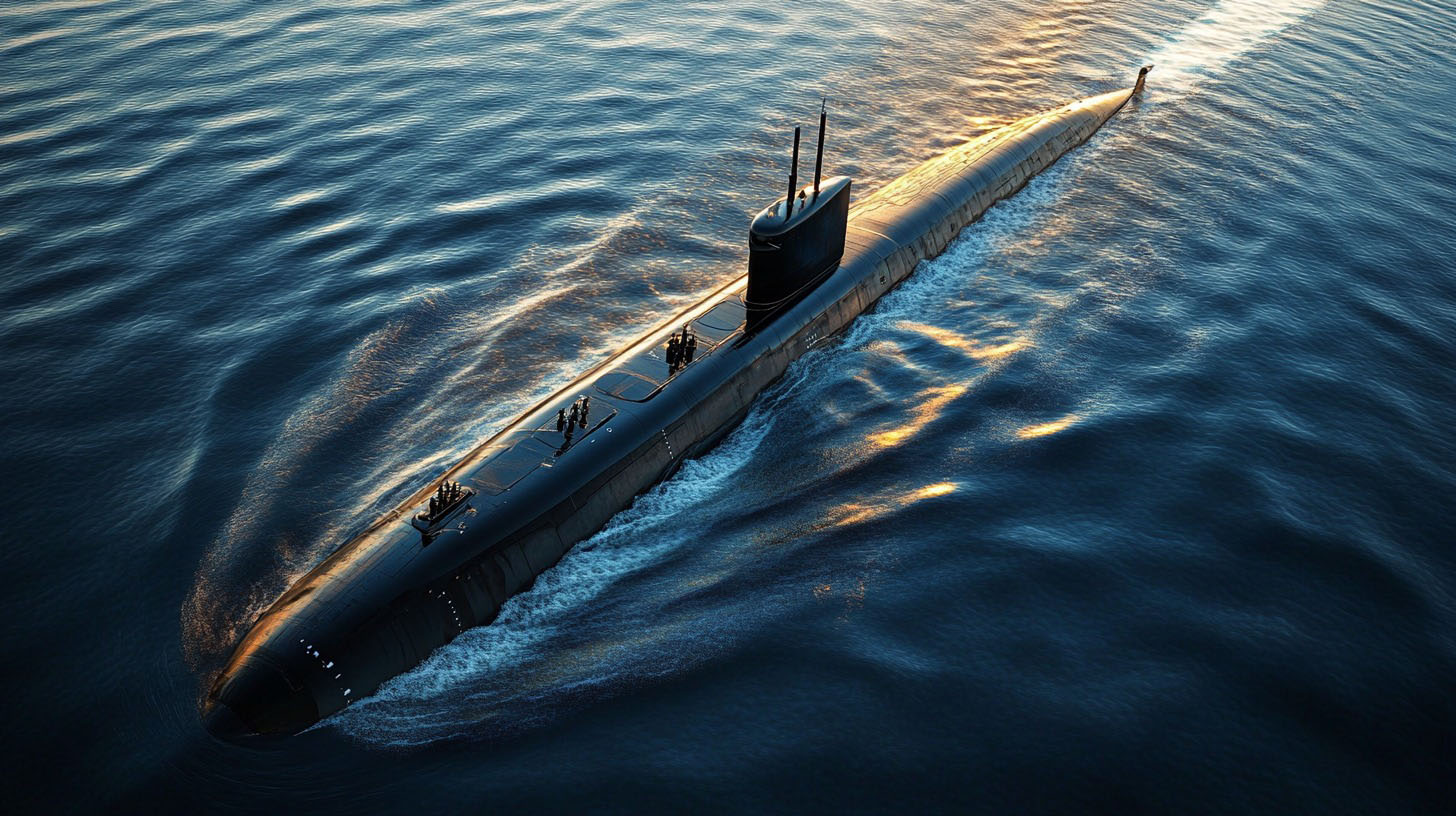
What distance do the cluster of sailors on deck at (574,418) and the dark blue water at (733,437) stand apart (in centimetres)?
222

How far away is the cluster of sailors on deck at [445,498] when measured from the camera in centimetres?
1800

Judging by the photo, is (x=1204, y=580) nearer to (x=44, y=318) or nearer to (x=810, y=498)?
(x=810, y=498)

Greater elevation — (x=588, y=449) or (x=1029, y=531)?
(x=588, y=449)

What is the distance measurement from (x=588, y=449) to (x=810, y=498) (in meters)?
4.77

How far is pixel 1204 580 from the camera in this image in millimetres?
19484

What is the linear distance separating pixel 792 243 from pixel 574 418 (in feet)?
22.8

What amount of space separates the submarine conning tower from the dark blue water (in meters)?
2.21

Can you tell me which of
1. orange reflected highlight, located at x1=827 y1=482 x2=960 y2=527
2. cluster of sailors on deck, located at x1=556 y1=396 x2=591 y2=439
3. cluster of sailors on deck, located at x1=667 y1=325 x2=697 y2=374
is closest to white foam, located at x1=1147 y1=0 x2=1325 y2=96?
orange reflected highlight, located at x1=827 y1=482 x2=960 y2=527

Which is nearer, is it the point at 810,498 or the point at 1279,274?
the point at 810,498

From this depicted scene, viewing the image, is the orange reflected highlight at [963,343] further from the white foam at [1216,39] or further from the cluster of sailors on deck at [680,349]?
the white foam at [1216,39]

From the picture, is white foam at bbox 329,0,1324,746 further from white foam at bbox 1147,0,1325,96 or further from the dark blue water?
white foam at bbox 1147,0,1325,96

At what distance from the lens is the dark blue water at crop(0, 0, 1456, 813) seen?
16078 millimetres

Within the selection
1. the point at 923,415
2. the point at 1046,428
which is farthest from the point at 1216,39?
the point at 923,415

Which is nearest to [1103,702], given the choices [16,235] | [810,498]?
[810,498]
